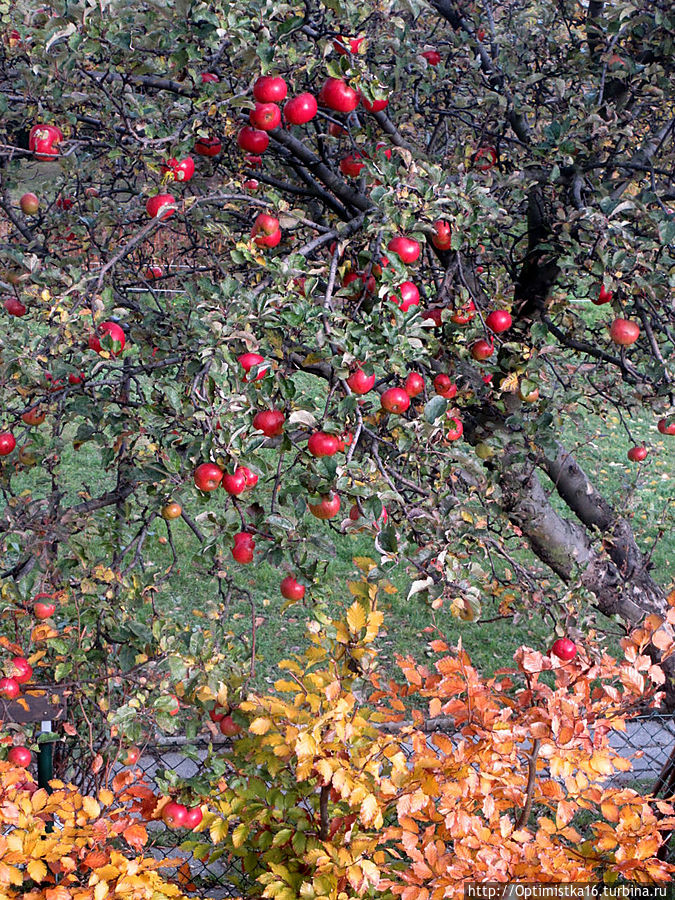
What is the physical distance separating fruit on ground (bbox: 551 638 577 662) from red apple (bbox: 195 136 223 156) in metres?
1.81

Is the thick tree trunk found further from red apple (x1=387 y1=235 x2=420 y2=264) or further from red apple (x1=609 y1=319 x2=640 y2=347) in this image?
red apple (x1=387 y1=235 x2=420 y2=264)

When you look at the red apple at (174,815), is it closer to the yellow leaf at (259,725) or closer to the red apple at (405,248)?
the yellow leaf at (259,725)

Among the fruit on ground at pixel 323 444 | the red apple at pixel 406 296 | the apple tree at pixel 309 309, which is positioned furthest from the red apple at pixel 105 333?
the red apple at pixel 406 296

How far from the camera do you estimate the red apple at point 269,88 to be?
1.92 m

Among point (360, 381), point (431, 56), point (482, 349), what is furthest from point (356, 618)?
point (431, 56)

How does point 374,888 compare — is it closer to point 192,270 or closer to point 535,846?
point 535,846

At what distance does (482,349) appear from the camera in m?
2.40

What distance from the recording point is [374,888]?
188cm

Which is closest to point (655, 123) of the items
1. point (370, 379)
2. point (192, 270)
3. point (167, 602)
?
point (192, 270)

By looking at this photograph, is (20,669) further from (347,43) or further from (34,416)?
(347,43)

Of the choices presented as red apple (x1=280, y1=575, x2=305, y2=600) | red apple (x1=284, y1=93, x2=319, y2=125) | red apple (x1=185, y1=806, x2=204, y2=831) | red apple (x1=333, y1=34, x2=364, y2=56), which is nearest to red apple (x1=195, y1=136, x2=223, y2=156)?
red apple (x1=284, y1=93, x2=319, y2=125)

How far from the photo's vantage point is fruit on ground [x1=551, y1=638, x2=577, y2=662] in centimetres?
240

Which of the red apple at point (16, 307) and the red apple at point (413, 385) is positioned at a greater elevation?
the red apple at point (413, 385)

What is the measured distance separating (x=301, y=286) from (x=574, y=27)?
180 centimetres
